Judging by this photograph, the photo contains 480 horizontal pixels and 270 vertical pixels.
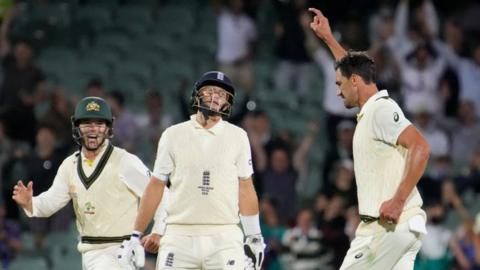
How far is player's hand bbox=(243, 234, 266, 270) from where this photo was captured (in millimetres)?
9273

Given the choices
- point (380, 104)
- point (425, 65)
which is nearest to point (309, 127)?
point (425, 65)

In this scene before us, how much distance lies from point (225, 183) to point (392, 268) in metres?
1.30

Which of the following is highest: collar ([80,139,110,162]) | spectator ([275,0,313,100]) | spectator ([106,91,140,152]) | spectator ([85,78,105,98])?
spectator ([275,0,313,100])

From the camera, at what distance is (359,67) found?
28.8ft

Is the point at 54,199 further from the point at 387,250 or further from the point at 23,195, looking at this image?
the point at 387,250

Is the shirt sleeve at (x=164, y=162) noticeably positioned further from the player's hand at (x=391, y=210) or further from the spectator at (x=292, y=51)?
the spectator at (x=292, y=51)

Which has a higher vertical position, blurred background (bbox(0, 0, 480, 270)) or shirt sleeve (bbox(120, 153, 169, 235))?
blurred background (bbox(0, 0, 480, 270))

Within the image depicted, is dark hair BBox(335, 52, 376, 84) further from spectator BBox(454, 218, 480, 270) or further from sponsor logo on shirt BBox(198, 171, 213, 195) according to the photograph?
spectator BBox(454, 218, 480, 270)

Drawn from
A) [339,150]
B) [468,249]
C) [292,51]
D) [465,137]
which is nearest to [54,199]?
[468,249]

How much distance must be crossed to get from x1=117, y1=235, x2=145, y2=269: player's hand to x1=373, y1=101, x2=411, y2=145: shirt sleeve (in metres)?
1.93

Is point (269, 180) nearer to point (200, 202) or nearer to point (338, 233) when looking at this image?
point (338, 233)

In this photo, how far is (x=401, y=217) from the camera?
27.9 feet

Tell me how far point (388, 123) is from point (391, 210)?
59 centimetres

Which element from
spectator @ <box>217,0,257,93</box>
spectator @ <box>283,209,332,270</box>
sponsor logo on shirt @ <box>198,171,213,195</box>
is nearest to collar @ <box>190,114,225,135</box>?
sponsor logo on shirt @ <box>198,171,213,195</box>
